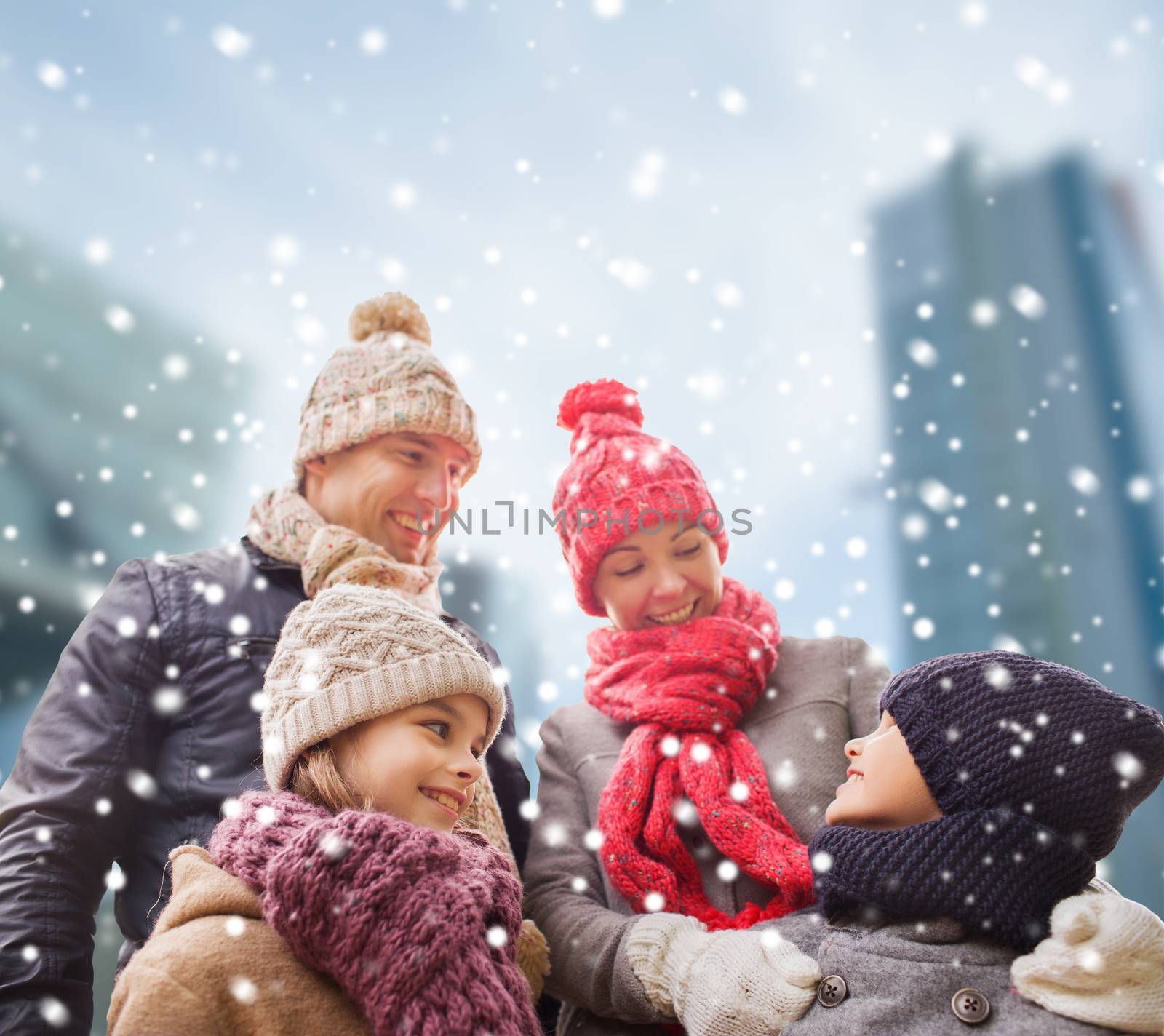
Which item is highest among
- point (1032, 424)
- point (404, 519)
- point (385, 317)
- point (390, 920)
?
point (1032, 424)

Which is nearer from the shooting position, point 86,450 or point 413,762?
point 413,762

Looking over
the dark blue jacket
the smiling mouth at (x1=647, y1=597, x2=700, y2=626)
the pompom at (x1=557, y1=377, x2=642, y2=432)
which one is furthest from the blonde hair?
the pompom at (x1=557, y1=377, x2=642, y2=432)

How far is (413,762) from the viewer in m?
1.14

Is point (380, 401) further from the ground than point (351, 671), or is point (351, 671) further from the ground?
point (380, 401)

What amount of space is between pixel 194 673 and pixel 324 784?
0.45 meters

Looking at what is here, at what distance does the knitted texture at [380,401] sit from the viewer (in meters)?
1.71

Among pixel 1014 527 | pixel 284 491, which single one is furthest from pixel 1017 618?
pixel 284 491

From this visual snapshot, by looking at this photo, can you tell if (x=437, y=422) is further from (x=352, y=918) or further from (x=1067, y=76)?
(x=1067, y=76)

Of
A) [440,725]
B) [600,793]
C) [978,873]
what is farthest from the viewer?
[600,793]

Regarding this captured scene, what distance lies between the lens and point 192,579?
1.54m

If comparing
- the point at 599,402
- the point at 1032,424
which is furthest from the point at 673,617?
the point at 1032,424

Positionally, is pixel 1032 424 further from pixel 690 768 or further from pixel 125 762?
pixel 125 762

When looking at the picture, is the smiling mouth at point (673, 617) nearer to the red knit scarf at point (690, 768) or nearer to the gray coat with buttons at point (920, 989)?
the red knit scarf at point (690, 768)

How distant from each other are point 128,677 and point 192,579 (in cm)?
19
